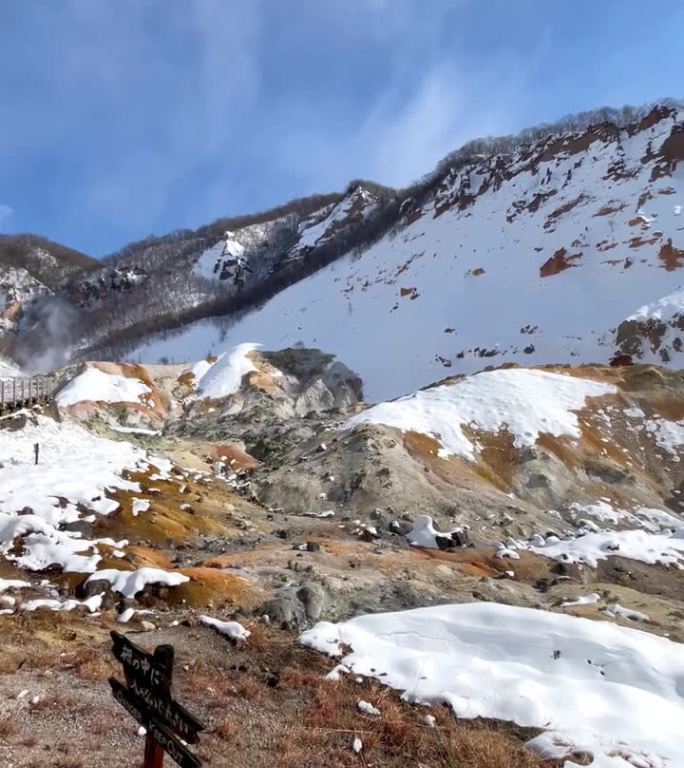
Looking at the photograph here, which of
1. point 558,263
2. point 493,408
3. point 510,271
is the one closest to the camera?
point 493,408

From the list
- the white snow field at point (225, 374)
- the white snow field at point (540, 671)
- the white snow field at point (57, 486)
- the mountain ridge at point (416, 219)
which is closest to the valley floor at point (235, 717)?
the white snow field at point (540, 671)

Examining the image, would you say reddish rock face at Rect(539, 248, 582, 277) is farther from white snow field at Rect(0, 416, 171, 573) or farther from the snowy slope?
white snow field at Rect(0, 416, 171, 573)

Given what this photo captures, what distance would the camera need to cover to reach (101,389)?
66.8m

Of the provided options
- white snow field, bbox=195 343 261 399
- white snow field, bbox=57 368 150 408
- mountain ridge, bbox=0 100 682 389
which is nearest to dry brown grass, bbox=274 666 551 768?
white snow field, bbox=57 368 150 408

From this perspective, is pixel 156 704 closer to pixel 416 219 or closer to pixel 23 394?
pixel 23 394

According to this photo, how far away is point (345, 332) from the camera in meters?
99.2

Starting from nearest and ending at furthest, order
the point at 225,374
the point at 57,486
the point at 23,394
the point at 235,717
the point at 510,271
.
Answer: the point at 235,717 → the point at 57,486 → the point at 23,394 → the point at 225,374 → the point at 510,271

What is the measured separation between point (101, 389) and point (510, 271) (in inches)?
2415

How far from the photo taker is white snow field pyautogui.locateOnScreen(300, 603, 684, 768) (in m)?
9.20

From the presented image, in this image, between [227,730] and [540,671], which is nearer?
[227,730]

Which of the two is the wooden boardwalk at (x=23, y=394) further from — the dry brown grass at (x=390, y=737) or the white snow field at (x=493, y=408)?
the dry brown grass at (x=390, y=737)

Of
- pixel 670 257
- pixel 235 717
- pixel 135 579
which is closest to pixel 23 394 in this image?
pixel 135 579

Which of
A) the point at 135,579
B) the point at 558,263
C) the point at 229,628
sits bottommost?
the point at 229,628

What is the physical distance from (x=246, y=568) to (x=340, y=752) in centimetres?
1057
